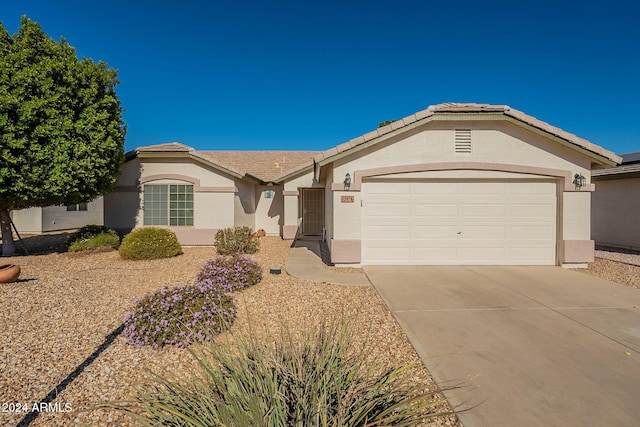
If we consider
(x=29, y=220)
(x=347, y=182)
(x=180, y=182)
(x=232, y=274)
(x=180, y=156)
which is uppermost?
(x=180, y=156)

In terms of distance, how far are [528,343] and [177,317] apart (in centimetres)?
504

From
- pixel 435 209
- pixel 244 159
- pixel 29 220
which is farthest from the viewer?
pixel 244 159

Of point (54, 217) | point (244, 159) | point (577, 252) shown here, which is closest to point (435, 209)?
point (577, 252)

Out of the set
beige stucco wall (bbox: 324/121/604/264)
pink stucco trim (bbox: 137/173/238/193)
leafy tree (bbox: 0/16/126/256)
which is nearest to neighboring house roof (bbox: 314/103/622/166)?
beige stucco wall (bbox: 324/121/604/264)

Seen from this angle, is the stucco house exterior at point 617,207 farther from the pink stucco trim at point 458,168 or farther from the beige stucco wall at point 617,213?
the pink stucco trim at point 458,168

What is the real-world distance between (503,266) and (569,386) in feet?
20.6

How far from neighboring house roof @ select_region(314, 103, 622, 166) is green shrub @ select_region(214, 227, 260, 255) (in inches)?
201

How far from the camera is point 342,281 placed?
23.7 feet

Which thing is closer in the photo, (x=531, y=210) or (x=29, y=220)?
(x=531, y=210)

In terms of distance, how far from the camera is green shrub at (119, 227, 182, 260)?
32.8 ft

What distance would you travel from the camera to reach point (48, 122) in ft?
31.1

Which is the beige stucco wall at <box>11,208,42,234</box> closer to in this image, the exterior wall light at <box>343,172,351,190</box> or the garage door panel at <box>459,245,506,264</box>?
the exterior wall light at <box>343,172,351,190</box>

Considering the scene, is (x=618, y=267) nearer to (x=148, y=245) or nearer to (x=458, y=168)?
(x=458, y=168)

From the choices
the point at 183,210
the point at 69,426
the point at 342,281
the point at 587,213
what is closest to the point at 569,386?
the point at 342,281
